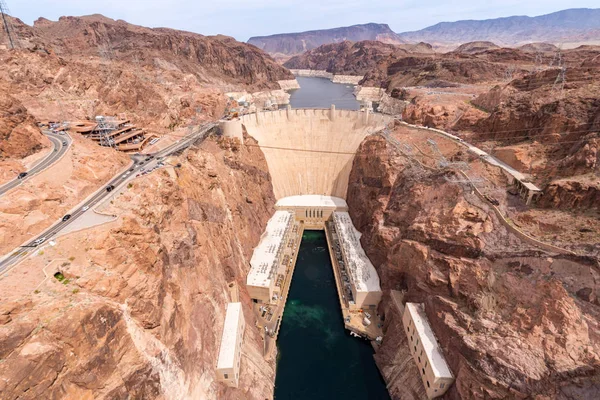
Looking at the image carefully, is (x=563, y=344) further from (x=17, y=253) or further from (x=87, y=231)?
(x=17, y=253)

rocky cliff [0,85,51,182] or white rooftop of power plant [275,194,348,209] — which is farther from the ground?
rocky cliff [0,85,51,182]

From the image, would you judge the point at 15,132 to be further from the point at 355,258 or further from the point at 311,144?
the point at 311,144

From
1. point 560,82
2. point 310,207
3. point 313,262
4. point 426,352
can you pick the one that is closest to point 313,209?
point 310,207

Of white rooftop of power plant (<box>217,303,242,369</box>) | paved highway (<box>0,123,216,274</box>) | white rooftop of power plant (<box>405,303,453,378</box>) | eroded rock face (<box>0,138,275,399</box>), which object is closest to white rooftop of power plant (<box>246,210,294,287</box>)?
eroded rock face (<box>0,138,275,399</box>)

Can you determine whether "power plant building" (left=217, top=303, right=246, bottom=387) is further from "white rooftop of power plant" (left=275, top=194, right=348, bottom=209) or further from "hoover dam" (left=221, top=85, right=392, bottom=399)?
"white rooftop of power plant" (left=275, top=194, right=348, bottom=209)

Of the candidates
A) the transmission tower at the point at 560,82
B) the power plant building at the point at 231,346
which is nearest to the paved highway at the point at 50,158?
the power plant building at the point at 231,346

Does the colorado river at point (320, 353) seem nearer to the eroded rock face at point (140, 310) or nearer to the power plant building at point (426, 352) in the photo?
the eroded rock face at point (140, 310)

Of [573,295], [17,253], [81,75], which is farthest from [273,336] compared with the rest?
[81,75]
